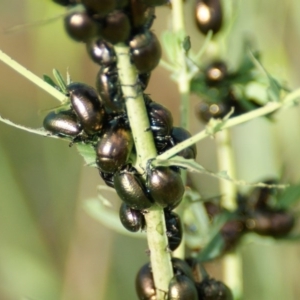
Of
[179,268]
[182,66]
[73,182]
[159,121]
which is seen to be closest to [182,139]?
[159,121]

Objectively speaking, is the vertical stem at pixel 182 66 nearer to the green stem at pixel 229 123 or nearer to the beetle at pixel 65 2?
the green stem at pixel 229 123

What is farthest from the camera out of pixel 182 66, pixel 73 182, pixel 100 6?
pixel 73 182

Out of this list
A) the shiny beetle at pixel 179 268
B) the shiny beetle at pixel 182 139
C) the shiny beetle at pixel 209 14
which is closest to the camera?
the shiny beetle at pixel 182 139

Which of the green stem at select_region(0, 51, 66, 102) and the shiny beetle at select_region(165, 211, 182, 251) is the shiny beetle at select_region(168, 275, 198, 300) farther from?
the green stem at select_region(0, 51, 66, 102)

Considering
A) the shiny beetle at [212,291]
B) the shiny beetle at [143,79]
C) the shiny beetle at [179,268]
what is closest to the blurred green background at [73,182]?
the shiny beetle at [212,291]

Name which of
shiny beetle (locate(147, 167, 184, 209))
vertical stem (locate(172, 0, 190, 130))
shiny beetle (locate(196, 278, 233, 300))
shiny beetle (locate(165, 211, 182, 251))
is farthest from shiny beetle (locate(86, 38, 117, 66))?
shiny beetle (locate(196, 278, 233, 300))

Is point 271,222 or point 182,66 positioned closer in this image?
point 182,66

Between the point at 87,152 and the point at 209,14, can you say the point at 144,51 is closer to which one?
the point at 87,152
